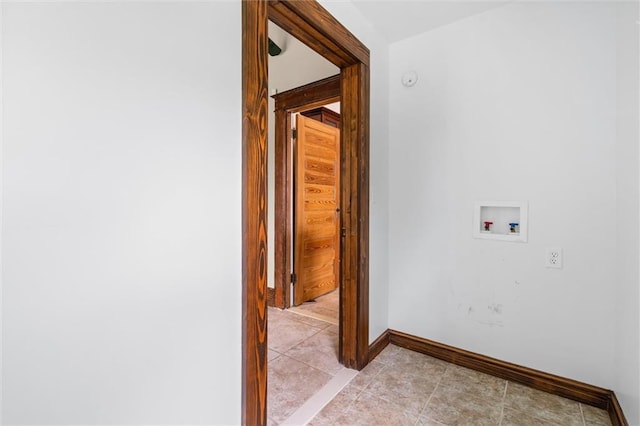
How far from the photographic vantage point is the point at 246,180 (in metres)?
1.17

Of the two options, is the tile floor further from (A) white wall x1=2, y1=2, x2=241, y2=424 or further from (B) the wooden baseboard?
(A) white wall x1=2, y1=2, x2=241, y2=424

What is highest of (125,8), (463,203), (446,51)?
(446,51)

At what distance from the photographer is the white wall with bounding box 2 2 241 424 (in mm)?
685

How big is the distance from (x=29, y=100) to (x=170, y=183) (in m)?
0.36

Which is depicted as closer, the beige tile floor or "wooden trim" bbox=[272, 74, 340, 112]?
the beige tile floor

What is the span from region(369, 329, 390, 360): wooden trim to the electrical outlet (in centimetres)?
114

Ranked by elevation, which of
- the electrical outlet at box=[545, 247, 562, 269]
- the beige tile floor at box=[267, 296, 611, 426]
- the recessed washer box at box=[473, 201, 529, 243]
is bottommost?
the beige tile floor at box=[267, 296, 611, 426]

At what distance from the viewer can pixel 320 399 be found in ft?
5.37

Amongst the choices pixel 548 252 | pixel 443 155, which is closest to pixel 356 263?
pixel 443 155

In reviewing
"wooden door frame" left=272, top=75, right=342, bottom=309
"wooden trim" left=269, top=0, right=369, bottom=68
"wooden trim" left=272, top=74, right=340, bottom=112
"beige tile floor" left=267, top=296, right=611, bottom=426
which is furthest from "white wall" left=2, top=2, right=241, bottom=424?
"wooden door frame" left=272, top=75, right=342, bottom=309

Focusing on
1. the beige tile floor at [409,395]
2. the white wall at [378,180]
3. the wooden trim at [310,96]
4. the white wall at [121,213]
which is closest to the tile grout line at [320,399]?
the beige tile floor at [409,395]

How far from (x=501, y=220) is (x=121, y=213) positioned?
6.56 feet

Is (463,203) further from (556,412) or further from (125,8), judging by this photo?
(125,8)

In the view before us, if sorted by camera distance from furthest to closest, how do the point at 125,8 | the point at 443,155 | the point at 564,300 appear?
the point at 443,155 < the point at 564,300 < the point at 125,8
